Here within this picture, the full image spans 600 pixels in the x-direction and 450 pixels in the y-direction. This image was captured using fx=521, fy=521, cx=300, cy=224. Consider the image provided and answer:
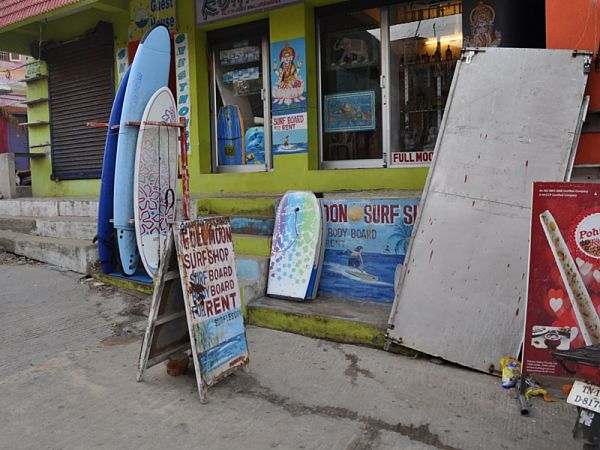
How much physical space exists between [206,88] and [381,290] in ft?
14.9

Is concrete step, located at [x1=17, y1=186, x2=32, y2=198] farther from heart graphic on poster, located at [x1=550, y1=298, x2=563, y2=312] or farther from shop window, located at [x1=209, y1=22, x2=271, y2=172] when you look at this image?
heart graphic on poster, located at [x1=550, y1=298, x2=563, y2=312]

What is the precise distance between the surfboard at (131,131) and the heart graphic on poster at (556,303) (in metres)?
4.24

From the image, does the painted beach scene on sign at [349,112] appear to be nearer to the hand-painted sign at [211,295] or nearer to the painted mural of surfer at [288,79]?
the painted mural of surfer at [288,79]

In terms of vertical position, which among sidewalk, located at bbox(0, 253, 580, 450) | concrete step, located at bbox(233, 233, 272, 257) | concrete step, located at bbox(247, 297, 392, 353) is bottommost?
sidewalk, located at bbox(0, 253, 580, 450)

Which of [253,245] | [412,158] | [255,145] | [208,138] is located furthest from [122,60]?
[412,158]

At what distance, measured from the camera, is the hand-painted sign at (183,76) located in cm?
773

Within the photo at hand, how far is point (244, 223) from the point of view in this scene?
5848 mm

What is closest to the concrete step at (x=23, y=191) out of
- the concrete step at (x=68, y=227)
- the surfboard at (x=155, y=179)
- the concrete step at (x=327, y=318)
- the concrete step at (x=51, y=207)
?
the concrete step at (x=51, y=207)

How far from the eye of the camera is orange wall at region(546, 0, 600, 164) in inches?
163

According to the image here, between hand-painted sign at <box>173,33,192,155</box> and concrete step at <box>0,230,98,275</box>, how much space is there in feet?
7.19

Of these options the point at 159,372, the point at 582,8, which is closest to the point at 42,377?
the point at 159,372

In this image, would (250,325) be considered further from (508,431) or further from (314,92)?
(314,92)

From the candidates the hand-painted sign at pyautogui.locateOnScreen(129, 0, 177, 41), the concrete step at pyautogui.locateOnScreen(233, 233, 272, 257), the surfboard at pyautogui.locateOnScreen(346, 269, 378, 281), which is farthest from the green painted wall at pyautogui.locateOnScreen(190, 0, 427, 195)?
the surfboard at pyautogui.locateOnScreen(346, 269, 378, 281)

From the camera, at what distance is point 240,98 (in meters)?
7.73
